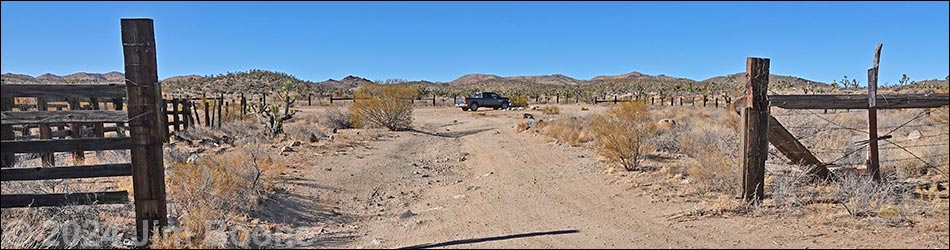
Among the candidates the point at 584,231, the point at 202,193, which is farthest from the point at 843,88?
the point at 202,193

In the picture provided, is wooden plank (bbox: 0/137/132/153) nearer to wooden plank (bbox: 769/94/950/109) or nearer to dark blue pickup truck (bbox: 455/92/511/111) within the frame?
wooden plank (bbox: 769/94/950/109)

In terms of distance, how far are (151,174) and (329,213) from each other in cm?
294

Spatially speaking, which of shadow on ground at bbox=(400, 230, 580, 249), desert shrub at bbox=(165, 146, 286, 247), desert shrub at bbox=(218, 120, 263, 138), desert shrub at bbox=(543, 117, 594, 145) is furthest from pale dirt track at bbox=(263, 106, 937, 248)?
desert shrub at bbox=(218, 120, 263, 138)

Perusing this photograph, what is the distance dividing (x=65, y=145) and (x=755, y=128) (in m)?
8.02

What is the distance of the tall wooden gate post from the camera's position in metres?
6.03

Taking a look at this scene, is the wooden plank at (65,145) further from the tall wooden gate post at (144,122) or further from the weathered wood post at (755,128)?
the weathered wood post at (755,128)

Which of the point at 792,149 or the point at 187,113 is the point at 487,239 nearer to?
the point at 792,149

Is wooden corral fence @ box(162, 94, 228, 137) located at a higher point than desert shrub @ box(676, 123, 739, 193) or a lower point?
higher

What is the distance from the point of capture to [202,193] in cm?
807

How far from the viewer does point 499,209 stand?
871 cm

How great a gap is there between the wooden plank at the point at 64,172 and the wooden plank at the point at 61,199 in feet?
0.64

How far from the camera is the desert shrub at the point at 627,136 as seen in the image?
39.2 feet

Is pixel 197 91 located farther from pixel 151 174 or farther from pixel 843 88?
pixel 151 174

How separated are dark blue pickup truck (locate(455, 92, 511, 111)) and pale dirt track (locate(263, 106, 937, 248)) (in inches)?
1122
